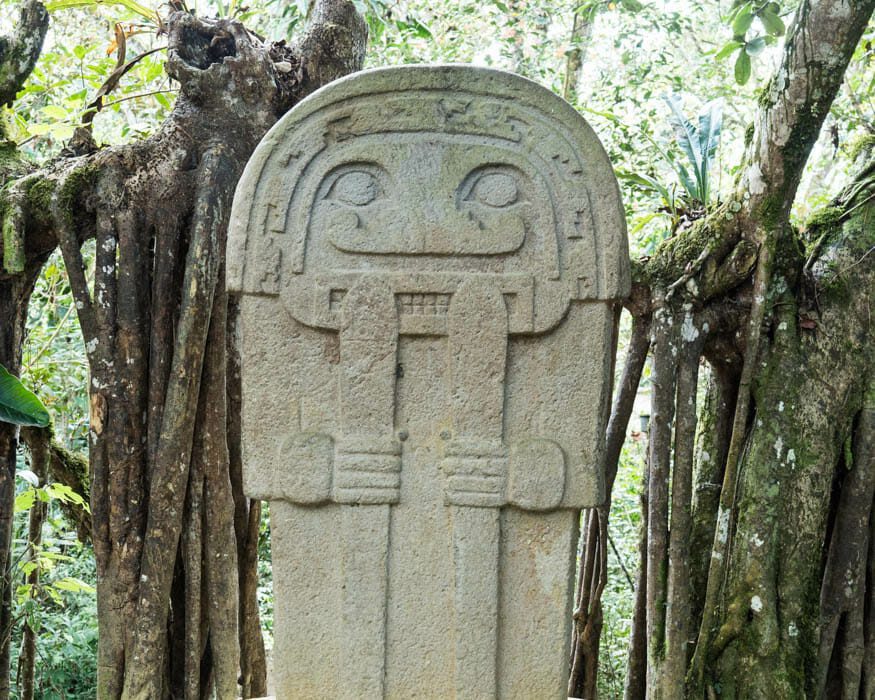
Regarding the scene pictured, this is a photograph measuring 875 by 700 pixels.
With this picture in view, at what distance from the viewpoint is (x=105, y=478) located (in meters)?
3.92

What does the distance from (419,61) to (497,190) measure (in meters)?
4.30

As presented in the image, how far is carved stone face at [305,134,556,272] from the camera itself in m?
3.10

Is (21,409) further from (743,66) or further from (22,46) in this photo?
(743,66)

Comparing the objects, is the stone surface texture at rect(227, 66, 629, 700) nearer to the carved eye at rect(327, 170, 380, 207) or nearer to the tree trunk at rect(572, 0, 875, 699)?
the carved eye at rect(327, 170, 380, 207)

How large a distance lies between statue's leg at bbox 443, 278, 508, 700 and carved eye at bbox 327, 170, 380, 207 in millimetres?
415

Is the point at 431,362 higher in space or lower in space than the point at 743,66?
lower

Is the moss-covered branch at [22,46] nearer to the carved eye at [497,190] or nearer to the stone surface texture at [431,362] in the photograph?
the stone surface texture at [431,362]

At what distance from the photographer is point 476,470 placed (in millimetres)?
3131

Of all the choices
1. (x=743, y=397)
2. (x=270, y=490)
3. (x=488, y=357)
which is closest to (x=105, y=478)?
(x=270, y=490)

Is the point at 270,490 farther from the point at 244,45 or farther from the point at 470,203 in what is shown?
the point at 244,45

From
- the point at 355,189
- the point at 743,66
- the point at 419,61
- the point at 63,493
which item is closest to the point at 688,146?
the point at 743,66

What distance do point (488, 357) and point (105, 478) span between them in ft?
5.72

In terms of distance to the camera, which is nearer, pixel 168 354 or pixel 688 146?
pixel 168 354

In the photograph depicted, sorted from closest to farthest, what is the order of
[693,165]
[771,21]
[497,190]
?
[497,190] < [771,21] < [693,165]
